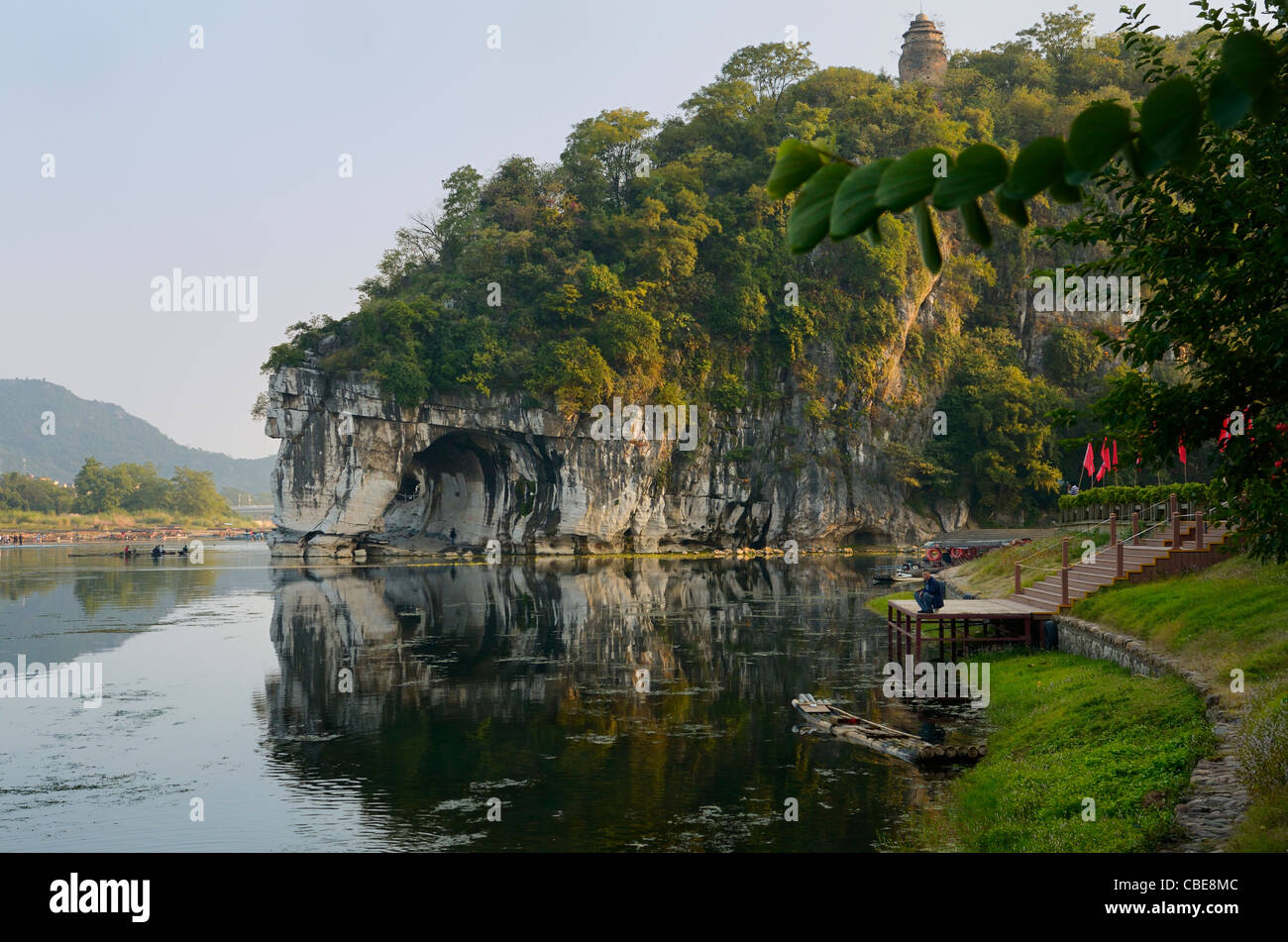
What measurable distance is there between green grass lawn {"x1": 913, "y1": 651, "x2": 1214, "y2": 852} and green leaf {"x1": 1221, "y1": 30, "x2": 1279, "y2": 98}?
820 cm

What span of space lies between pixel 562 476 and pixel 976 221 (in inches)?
2348

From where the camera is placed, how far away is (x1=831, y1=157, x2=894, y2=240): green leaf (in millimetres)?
1559

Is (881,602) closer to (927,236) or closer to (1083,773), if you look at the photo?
(1083,773)

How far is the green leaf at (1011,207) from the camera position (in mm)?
1590

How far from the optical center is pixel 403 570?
53.4 m

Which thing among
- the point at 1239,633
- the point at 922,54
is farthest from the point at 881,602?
the point at 922,54

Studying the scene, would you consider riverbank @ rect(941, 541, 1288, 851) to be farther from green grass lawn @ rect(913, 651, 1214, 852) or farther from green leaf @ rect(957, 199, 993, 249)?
green leaf @ rect(957, 199, 993, 249)

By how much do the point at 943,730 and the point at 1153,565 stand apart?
7556 mm

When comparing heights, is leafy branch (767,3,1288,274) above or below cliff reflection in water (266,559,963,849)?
above

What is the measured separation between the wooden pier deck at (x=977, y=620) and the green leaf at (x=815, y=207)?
795 inches

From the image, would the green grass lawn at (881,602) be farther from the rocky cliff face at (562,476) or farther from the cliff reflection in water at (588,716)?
the rocky cliff face at (562,476)

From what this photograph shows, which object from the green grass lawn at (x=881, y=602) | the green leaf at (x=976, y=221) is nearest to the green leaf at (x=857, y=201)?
the green leaf at (x=976, y=221)

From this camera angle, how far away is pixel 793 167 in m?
1.63

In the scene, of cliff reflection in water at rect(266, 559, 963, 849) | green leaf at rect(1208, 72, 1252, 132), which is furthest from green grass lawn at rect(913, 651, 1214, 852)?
green leaf at rect(1208, 72, 1252, 132)
